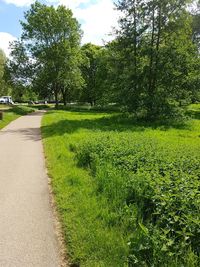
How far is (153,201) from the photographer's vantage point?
19.2 feet

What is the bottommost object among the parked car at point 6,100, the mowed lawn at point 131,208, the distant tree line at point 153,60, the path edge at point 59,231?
the parked car at point 6,100

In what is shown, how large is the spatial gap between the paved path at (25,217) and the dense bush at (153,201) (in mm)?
1158

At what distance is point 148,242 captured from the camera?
4.84 m

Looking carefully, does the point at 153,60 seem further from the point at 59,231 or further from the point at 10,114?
the point at 59,231

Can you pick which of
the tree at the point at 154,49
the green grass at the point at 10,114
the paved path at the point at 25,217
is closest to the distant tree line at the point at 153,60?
the tree at the point at 154,49

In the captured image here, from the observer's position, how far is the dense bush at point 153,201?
4.65 m

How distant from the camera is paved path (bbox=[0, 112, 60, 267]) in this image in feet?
16.2

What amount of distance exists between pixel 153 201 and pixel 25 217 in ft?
8.12

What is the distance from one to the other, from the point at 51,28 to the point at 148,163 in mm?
47068

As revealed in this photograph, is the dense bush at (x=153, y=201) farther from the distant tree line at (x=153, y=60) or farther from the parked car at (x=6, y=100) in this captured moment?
the parked car at (x=6, y=100)

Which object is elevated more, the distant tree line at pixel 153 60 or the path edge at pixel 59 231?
the distant tree line at pixel 153 60

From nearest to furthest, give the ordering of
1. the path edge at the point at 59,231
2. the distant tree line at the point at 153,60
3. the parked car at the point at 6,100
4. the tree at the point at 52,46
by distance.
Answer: the path edge at the point at 59,231
the distant tree line at the point at 153,60
the tree at the point at 52,46
the parked car at the point at 6,100

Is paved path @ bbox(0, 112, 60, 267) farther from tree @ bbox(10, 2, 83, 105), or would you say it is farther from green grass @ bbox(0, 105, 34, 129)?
tree @ bbox(10, 2, 83, 105)

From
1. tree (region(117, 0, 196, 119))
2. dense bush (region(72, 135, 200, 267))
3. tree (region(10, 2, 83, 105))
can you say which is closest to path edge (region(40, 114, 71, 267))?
dense bush (region(72, 135, 200, 267))
